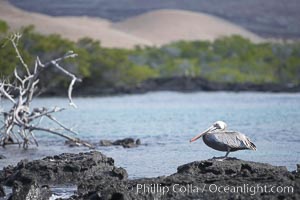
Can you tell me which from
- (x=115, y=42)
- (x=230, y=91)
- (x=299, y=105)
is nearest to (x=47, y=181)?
(x=299, y=105)

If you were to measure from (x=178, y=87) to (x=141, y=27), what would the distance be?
385 ft

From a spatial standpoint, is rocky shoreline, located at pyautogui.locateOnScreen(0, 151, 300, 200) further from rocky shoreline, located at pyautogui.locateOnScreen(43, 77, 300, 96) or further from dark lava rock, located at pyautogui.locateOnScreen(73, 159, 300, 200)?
rocky shoreline, located at pyautogui.locateOnScreen(43, 77, 300, 96)

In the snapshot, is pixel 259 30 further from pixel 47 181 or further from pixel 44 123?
pixel 47 181

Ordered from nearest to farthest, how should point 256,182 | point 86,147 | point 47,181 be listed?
point 256,182
point 47,181
point 86,147

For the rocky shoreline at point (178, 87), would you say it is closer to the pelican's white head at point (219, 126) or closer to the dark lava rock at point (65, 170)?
the dark lava rock at point (65, 170)

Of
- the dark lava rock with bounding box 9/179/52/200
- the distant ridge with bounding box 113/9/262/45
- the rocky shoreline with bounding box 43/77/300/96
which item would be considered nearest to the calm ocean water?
the rocky shoreline with bounding box 43/77/300/96

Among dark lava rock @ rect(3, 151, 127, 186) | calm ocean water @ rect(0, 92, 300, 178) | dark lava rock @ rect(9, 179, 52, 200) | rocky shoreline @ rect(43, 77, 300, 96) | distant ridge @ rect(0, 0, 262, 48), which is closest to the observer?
dark lava rock @ rect(9, 179, 52, 200)

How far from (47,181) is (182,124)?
17.9 metres

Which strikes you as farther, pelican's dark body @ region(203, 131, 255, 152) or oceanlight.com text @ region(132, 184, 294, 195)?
pelican's dark body @ region(203, 131, 255, 152)

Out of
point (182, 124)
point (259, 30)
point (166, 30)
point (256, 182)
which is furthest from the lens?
point (166, 30)

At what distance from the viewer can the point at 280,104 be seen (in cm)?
4503

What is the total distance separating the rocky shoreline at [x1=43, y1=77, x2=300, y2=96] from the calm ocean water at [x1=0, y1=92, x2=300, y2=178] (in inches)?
123

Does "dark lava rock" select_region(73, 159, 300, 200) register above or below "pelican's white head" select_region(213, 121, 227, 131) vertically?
below

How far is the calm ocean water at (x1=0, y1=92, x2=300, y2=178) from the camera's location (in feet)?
66.8
